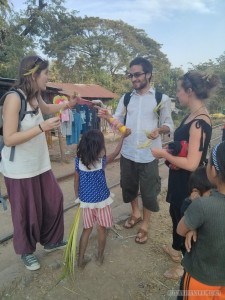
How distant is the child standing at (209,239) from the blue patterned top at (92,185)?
46.7 inches

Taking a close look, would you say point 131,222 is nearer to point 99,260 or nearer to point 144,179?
point 144,179

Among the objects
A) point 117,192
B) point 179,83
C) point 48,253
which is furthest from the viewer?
point 117,192


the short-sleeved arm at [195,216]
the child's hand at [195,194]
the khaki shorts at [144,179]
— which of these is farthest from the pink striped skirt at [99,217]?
the short-sleeved arm at [195,216]

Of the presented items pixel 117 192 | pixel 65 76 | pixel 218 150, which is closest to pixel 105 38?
pixel 65 76

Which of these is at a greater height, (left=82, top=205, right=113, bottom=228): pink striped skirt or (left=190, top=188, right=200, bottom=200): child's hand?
(left=190, top=188, right=200, bottom=200): child's hand

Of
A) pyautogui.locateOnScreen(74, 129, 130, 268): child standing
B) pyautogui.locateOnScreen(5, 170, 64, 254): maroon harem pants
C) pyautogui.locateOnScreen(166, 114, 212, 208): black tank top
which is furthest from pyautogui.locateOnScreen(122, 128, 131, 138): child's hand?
pyautogui.locateOnScreen(5, 170, 64, 254): maroon harem pants

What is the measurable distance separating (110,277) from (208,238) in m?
1.48

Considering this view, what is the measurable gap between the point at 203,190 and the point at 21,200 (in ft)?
5.21

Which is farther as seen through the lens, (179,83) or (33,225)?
(33,225)

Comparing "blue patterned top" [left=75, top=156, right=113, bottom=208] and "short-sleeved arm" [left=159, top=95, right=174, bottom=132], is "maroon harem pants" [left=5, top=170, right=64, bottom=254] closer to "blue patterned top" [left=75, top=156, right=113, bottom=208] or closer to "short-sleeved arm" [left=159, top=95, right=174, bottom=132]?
"blue patterned top" [left=75, top=156, right=113, bottom=208]

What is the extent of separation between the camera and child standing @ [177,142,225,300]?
1491mm

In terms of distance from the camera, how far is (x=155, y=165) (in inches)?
132

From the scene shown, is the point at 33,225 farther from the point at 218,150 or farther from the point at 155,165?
the point at 218,150

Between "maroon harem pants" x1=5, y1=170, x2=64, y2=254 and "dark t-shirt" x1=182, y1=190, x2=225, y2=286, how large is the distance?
157 centimetres
